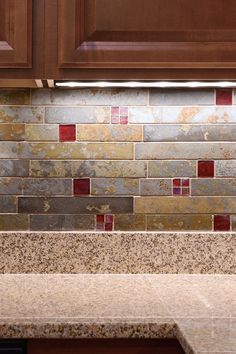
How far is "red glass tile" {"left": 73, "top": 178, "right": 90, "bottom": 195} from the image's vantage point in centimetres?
202

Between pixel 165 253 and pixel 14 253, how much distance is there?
49 centimetres

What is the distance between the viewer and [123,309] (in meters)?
1.47

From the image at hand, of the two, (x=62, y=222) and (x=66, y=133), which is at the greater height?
(x=66, y=133)

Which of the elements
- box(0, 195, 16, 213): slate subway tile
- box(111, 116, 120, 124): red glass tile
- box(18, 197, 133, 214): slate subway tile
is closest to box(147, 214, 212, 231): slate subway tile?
box(18, 197, 133, 214): slate subway tile

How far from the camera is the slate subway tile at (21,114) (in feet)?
6.57

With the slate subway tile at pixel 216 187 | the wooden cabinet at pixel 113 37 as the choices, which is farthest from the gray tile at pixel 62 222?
the wooden cabinet at pixel 113 37

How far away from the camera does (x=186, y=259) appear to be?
1983 millimetres

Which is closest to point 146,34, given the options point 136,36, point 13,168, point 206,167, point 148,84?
point 136,36

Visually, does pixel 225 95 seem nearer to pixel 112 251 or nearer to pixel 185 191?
pixel 185 191

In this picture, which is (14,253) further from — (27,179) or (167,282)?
(167,282)

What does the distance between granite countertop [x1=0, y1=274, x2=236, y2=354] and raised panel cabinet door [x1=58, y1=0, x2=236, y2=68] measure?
62 cm

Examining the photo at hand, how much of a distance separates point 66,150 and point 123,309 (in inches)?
27.5

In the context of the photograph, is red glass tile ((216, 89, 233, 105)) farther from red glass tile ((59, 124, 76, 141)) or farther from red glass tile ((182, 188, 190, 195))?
red glass tile ((59, 124, 76, 141))

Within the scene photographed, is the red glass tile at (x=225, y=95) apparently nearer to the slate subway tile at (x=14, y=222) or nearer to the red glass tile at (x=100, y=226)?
the red glass tile at (x=100, y=226)
